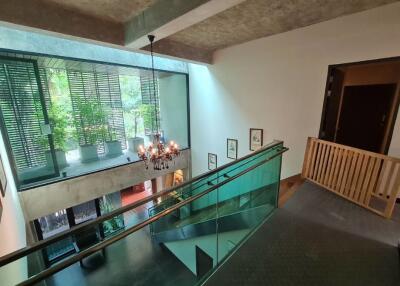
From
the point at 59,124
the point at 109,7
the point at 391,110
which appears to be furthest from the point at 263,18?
the point at 59,124

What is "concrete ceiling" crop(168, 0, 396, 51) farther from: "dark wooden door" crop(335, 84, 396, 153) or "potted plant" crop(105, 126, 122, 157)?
"potted plant" crop(105, 126, 122, 157)

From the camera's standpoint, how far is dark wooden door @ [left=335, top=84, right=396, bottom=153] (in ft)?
11.3

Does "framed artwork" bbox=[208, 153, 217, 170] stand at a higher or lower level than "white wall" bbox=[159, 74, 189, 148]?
lower

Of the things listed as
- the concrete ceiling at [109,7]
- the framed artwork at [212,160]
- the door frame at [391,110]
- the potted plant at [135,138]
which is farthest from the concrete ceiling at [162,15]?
the framed artwork at [212,160]

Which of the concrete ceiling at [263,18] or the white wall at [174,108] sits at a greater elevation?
the concrete ceiling at [263,18]

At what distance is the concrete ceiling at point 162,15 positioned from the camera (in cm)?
238

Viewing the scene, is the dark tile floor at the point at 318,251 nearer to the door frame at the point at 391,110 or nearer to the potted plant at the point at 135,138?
the door frame at the point at 391,110

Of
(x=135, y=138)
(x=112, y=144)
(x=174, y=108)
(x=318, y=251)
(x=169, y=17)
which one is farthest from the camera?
(x=174, y=108)

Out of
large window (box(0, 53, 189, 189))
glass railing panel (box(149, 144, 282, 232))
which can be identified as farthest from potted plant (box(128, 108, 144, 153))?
glass railing panel (box(149, 144, 282, 232))

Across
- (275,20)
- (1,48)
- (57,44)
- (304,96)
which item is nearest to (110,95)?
(57,44)

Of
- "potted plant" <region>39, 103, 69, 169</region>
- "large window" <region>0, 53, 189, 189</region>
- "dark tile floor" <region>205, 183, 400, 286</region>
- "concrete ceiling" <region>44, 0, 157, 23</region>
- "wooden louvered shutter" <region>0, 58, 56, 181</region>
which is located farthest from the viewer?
"potted plant" <region>39, 103, 69, 169</region>

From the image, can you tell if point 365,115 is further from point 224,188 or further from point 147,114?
point 147,114

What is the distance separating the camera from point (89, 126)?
4.67 metres

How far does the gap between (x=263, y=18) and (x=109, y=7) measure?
7.61 feet
